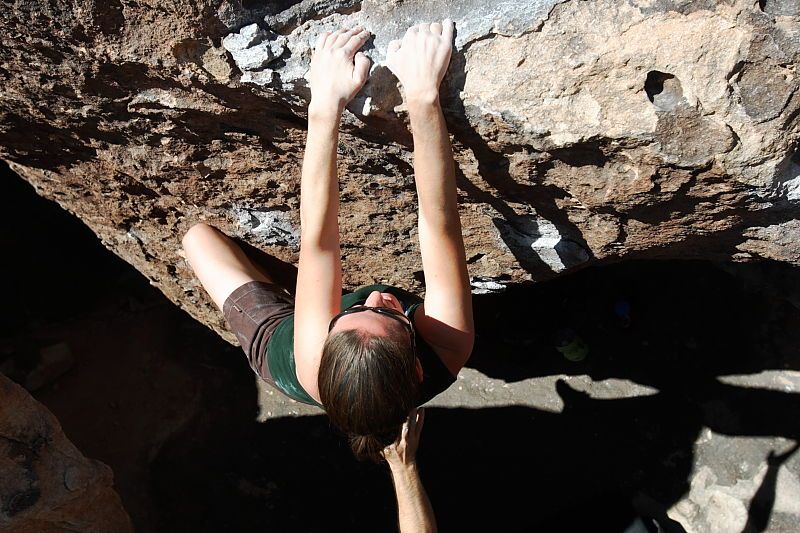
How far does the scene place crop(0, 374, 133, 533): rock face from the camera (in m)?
2.08

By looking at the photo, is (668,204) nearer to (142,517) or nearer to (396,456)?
(396,456)

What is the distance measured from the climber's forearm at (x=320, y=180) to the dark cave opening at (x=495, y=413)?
1494 mm

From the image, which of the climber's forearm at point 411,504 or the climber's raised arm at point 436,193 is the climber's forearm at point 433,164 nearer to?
the climber's raised arm at point 436,193

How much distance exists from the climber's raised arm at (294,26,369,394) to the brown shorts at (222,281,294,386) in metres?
0.39

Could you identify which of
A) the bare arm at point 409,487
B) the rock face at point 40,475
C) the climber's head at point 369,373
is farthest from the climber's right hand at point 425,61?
the rock face at point 40,475

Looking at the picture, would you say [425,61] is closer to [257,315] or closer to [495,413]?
[257,315]

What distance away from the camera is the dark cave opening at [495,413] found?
271cm

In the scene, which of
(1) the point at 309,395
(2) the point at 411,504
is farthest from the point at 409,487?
(1) the point at 309,395

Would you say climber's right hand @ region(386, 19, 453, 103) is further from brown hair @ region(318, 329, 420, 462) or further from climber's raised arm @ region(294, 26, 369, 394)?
brown hair @ region(318, 329, 420, 462)

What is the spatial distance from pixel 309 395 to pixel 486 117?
813mm

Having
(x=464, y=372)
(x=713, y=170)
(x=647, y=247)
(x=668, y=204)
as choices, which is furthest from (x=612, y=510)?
(x=713, y=170)

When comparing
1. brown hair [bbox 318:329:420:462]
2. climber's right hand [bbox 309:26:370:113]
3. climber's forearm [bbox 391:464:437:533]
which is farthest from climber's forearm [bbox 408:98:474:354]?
climber's forearm [bbox 391:464:437:533]

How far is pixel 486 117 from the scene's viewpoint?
57.6 inches

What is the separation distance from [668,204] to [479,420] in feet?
5.19
